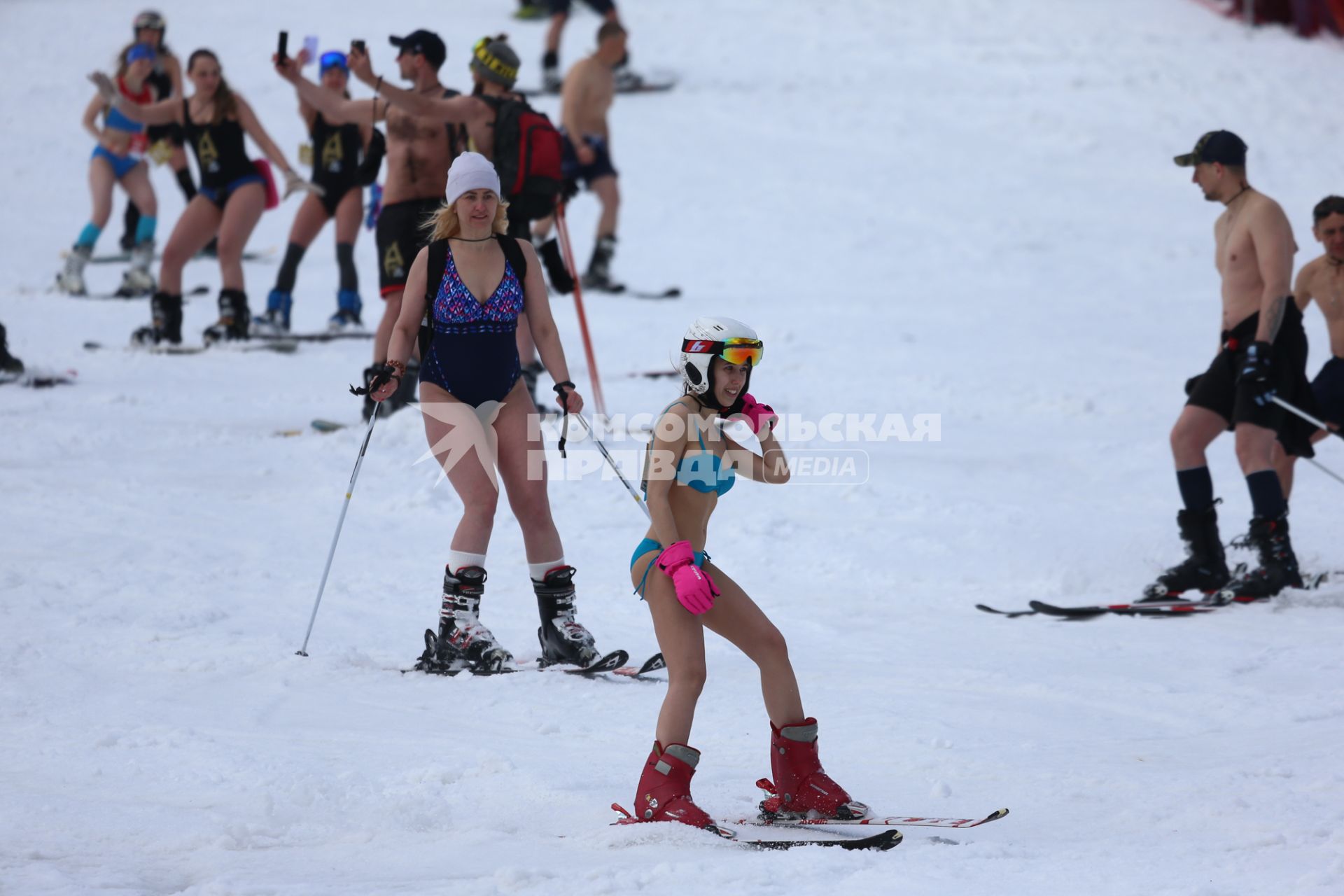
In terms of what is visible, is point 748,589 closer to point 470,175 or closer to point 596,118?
point 470,175

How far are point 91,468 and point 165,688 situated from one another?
3478mm

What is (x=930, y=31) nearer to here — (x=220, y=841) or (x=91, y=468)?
(x=91, y=468)

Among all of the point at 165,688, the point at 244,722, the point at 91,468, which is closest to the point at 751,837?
the point at 244,722

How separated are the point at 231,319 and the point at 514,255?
6378mm

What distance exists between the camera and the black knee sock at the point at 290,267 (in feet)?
39.2

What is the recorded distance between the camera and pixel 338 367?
1144 centimetres

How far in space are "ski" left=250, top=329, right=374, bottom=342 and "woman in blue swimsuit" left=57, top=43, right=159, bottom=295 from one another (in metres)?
2.42

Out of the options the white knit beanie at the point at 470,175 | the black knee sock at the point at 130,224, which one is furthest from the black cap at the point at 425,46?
the black knee sock at the point at 130,224

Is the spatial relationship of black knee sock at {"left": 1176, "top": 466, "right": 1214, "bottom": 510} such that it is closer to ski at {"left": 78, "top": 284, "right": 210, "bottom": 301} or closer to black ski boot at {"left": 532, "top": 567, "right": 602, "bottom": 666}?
black ski boot at {"left": 532, "top": 567, "right": 602, "bottom": 666}

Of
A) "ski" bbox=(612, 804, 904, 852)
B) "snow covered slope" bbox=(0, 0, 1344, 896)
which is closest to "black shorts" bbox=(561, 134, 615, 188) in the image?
"snow covered slope" bbox=(0, 0, 1344, 896)

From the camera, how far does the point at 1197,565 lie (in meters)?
7.10

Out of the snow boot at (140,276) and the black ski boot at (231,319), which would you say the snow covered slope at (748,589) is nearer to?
the black ski boot at (231,319)

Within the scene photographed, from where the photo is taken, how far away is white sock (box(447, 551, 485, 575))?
5.77 m

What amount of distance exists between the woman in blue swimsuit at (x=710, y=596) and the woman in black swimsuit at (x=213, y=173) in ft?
24.5
